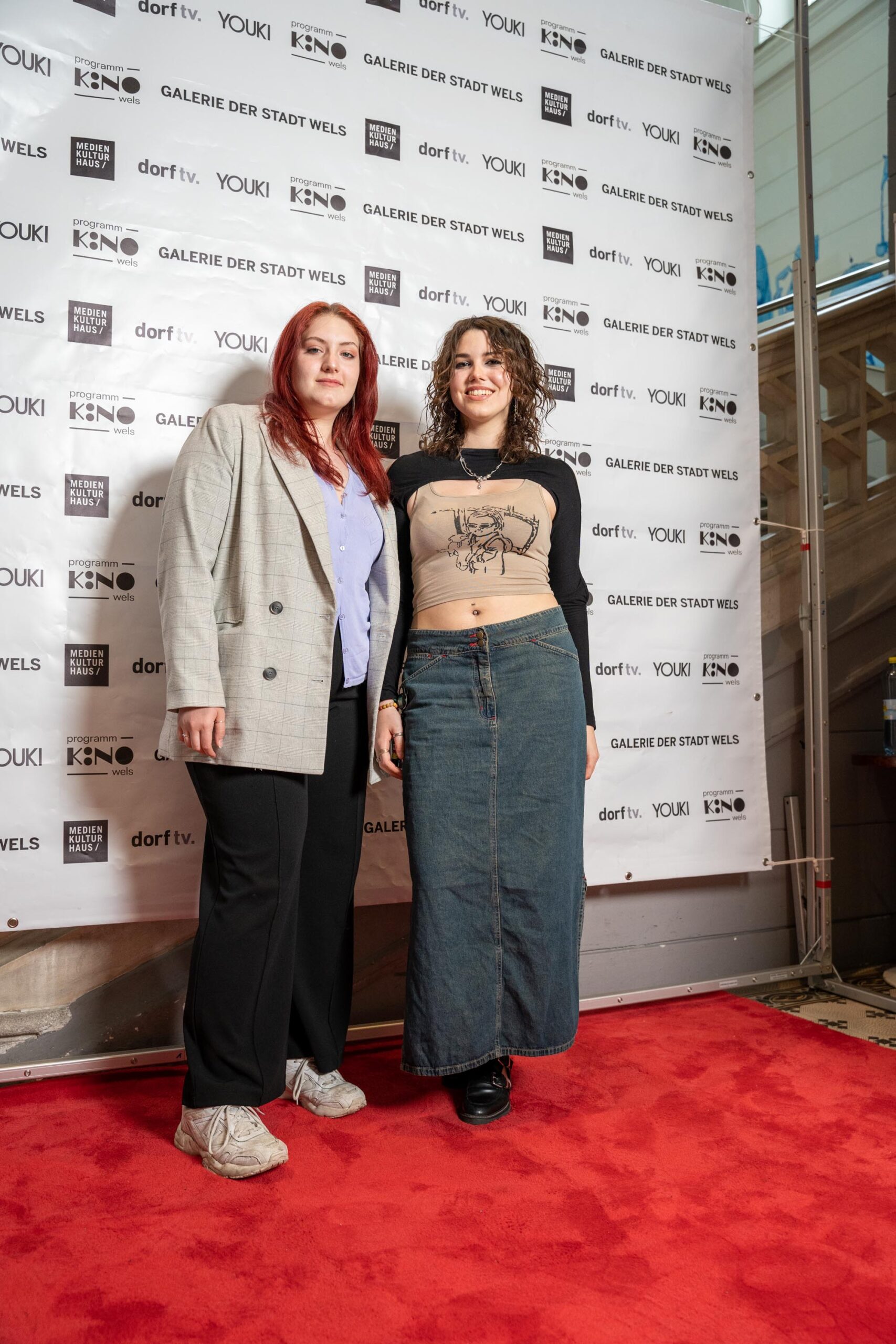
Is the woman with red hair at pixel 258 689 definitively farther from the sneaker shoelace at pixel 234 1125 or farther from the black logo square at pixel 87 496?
the black logo square at pixel 87 496

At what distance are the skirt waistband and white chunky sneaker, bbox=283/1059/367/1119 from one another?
0.98 m

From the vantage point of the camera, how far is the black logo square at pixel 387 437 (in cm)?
259

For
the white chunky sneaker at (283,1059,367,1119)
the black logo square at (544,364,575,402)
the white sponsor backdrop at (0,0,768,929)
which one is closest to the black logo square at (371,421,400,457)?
the white sponsor backdrop at (0,0,768,929)

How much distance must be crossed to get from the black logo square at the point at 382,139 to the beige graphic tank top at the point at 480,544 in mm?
1103

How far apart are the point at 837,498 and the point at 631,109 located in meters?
1.59

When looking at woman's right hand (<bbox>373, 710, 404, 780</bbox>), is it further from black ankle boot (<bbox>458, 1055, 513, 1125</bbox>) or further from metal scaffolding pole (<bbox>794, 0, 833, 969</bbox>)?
metal scaffolding pole (<bbox>794, 0, 833, 969</bbox>)

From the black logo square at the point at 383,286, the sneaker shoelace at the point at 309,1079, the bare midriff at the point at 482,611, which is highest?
the black logo square at the point at 383,286

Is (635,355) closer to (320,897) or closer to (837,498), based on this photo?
(837,498)

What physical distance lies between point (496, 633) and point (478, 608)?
0.23ft

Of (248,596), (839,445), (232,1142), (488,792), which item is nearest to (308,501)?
(248,596)

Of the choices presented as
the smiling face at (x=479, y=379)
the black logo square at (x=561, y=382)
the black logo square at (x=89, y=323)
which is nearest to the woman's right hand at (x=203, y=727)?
the smiling face at (x=479, y=379)

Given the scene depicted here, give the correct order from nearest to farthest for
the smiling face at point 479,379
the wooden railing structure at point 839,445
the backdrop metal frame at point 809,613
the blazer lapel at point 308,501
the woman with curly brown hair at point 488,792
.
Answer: the blazer lapel at point 308,501, the woman with curly brown hair at point 488,792, the smiling face at point 479,379, the backdrop metal frame at point 809,613, the wooden railing structure at point 839,445

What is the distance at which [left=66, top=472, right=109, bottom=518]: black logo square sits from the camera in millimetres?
2262

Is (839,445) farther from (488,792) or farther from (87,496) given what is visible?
(87,496)
